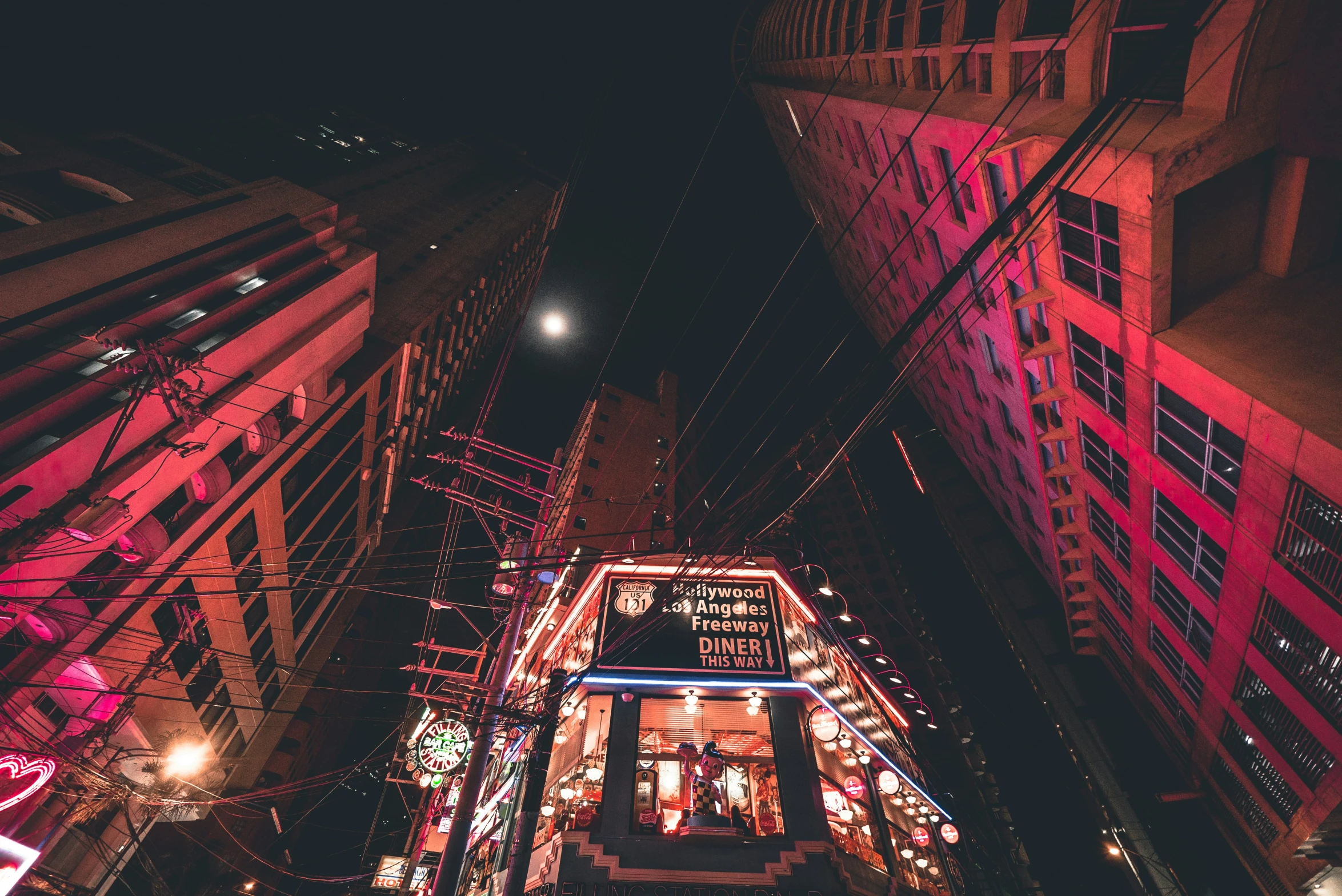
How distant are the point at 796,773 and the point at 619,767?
165 inches

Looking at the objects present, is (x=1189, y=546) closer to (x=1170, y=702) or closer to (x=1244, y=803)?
(x=1170, y=702)

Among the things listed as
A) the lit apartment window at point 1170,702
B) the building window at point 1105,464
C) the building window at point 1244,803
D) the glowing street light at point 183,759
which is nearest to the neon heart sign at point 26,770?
the glowing street light at point 183,759

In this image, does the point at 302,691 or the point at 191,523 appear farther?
the point at 302,691

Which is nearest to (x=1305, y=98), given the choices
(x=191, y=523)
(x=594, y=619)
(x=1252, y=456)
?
(x=1252, y=456)

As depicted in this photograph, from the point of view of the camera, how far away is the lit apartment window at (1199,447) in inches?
456

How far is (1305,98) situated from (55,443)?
2999 cm

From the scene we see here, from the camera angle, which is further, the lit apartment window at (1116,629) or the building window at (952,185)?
the lit apartment window at (1116,629)

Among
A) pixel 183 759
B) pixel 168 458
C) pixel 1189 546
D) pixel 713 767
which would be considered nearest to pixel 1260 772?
pixel 1189 546

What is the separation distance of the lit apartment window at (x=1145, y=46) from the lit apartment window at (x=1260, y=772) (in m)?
18.3

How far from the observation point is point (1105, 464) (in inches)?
662

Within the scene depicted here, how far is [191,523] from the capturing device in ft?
66.7

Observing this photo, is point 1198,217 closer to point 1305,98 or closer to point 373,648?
point 1305,98

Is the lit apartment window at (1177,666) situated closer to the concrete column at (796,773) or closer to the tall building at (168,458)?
the concrete column at (796,773)

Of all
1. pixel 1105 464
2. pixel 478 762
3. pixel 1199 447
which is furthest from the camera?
pixel 1105 464
